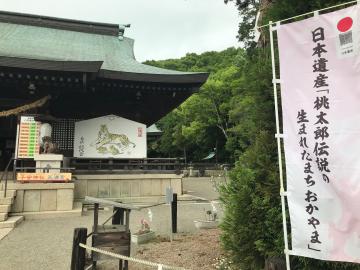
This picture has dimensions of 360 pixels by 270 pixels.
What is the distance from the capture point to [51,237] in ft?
24.4

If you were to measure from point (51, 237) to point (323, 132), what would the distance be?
21.2 ft

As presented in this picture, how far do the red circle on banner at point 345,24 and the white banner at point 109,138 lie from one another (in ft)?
38.5

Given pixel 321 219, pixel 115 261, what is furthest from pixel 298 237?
pixel 115 261

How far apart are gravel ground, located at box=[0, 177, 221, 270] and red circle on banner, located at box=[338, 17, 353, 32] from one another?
4.25m

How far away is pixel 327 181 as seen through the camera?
9.62 feet

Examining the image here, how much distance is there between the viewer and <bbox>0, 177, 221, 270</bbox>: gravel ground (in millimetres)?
5574

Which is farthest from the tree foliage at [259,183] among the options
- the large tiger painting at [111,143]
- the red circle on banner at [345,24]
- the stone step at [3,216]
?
the large tiger painting at [111,143]

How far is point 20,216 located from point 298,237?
8558mm

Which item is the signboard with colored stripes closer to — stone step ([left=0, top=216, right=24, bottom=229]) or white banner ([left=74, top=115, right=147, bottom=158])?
white banner ([left=74, top=115, right=147, bottom=158])

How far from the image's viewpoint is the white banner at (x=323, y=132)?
281 centimetres

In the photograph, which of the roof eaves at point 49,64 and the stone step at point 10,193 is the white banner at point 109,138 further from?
the stone step at point 10,193

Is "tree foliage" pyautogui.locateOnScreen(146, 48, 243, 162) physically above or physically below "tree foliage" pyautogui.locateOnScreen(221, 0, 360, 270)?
above

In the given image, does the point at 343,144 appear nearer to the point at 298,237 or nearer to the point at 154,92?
the point at 298,237

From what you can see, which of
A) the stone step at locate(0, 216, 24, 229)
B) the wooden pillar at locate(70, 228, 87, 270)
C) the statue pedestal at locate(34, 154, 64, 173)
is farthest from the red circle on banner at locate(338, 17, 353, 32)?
the statue pedestal at locate(34, 154, 64, 173)
